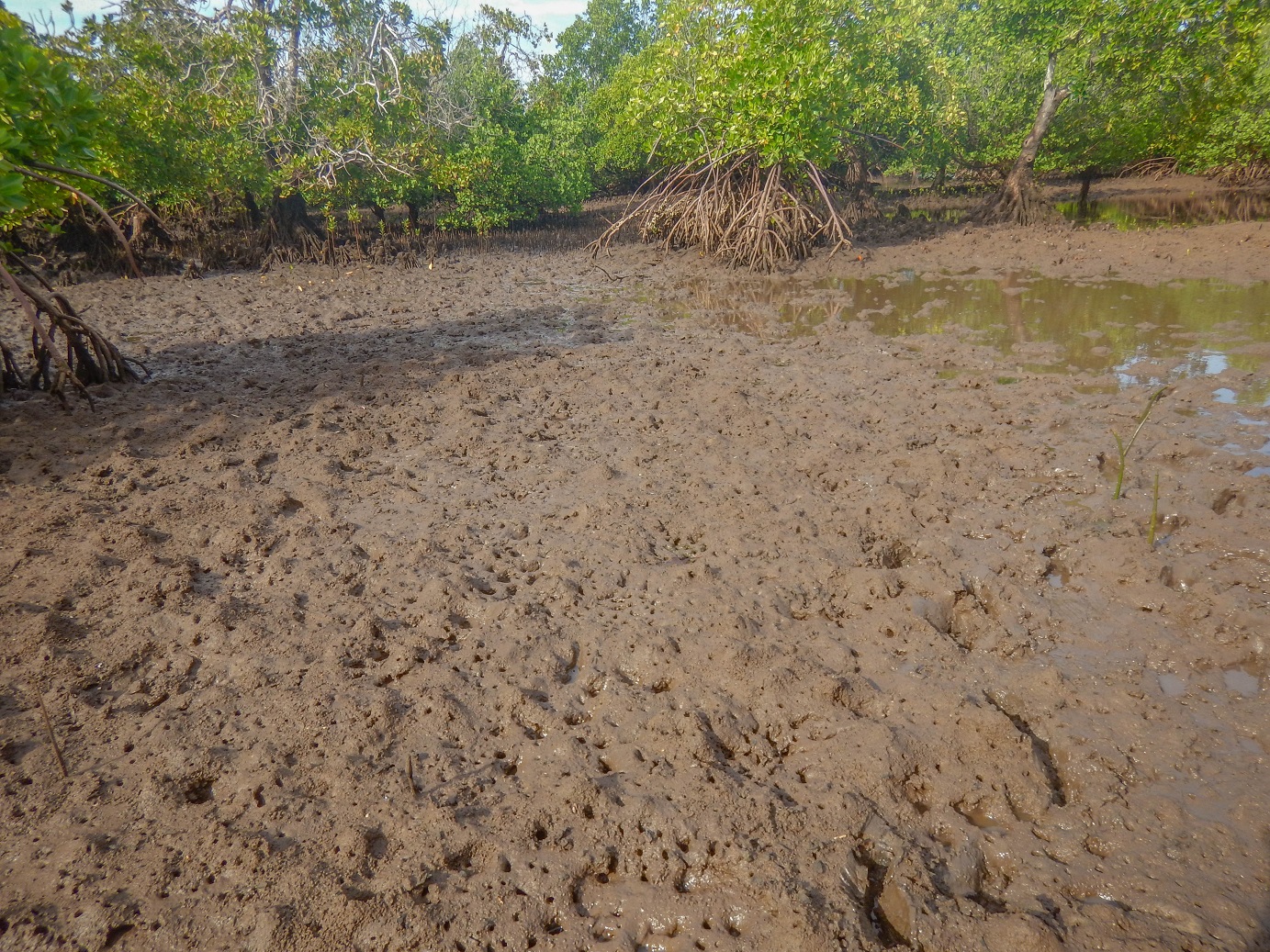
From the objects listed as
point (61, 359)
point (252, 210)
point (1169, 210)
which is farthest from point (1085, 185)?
point (61, 359)

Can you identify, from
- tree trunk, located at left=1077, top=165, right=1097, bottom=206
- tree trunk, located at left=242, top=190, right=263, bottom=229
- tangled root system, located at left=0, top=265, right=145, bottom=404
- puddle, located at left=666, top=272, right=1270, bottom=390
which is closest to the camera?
tangled root system, located at left=0, top=265, right=145, bottom=404

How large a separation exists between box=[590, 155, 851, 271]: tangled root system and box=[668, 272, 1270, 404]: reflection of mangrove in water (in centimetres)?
88

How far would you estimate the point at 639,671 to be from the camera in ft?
8.80

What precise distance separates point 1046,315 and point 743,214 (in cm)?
464

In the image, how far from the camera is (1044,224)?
11617 millimetres

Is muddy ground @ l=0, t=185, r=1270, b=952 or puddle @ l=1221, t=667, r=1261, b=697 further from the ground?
muddy ground @ l=0, t=185, r=1270, b=952

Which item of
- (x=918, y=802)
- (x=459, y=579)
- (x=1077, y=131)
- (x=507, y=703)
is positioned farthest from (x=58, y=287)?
(x=1077, y=131)

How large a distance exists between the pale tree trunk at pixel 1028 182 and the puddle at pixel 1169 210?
2.68 feet

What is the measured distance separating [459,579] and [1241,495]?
3680mm

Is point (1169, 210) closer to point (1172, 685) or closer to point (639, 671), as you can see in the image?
point (1172, 685)

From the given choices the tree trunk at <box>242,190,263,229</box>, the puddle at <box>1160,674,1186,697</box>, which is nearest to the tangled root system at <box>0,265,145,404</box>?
the puddle at <box>1160,674,1186,697</box>

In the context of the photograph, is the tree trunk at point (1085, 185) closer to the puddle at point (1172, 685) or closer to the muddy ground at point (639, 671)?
the muddy ground at point (639, 671)

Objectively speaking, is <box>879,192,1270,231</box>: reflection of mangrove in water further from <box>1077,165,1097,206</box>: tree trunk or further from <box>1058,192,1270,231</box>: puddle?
<box>1077,165,1097,206</box>: tree trunk

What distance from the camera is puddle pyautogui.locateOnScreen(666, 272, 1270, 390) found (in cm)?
556
